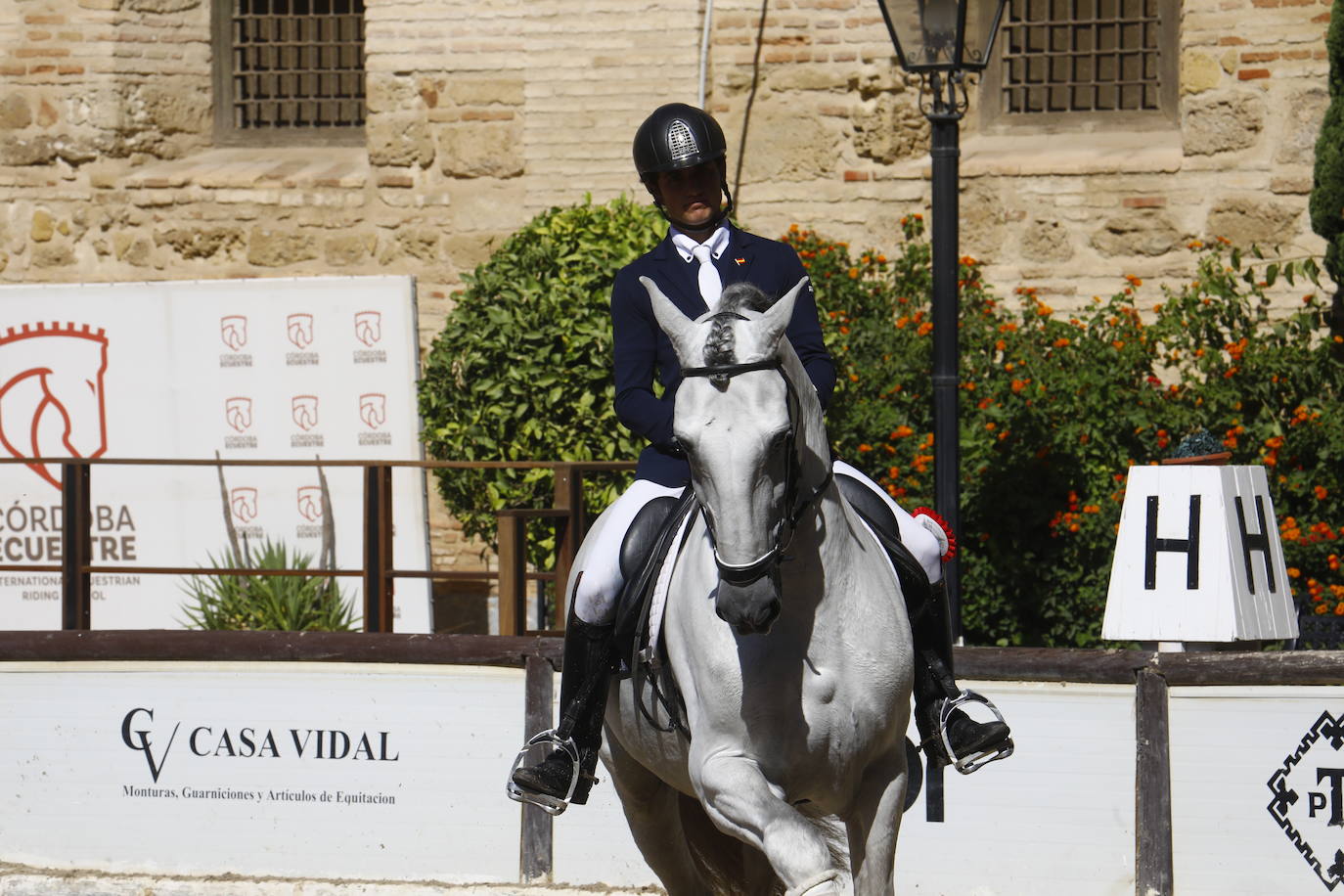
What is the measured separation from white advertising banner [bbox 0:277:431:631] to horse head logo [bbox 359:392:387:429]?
2 cm

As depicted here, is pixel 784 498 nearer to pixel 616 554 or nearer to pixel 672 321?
pixel 672 321

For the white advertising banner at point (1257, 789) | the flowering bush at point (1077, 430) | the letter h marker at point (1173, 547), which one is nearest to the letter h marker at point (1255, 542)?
the letter h marker at point (1173, 547)

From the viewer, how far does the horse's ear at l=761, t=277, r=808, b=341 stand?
15.0ft

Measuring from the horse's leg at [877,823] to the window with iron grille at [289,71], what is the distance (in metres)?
11.1

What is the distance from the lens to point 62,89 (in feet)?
48.2

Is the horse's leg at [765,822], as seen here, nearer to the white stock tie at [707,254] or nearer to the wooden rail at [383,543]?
the white stock tie at [707,254]

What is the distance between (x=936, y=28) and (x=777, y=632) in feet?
15.3


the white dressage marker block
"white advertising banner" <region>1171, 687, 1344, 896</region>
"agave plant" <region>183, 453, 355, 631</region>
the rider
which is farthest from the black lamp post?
"agave plant" <region>183, 453, 355, 631</region>

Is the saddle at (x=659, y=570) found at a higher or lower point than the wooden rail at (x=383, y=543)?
higher

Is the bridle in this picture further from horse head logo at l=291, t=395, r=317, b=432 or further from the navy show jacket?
horse head logo at l=291, t=395, r=317, b=432

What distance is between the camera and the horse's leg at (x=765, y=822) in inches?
179

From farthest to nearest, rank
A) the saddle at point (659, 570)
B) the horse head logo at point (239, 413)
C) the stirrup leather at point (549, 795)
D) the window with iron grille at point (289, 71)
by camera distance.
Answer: the window with iron grille at point (289, 71) → the horse head logo at point (239, 413) → the stirrup leather at point (549, 795) → the saddle at point (659, 570)

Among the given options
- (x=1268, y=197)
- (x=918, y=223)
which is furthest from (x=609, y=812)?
(x=1268, y=197)

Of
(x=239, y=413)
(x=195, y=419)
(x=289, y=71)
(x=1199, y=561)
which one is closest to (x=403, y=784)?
(x=1199, y=561)
